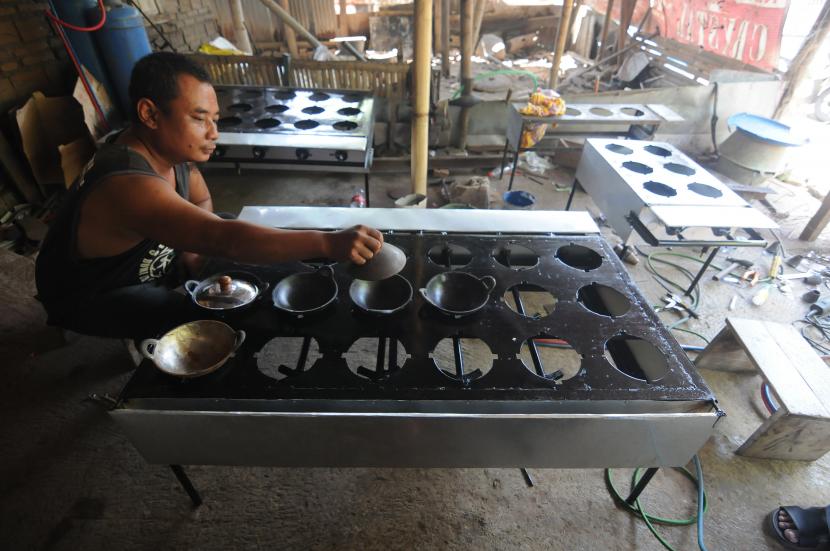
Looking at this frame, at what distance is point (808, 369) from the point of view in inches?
93.2

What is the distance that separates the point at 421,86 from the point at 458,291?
6.32 ft

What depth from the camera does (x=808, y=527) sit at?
197 cm

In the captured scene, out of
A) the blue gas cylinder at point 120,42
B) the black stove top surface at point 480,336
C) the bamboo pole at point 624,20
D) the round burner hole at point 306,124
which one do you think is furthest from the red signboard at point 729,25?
the blue gas cylinder at point 120,42

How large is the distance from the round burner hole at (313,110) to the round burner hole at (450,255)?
7.33 feet

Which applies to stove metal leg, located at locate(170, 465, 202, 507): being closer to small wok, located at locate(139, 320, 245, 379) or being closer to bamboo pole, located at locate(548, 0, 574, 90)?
small wok, located at locate(139, 320, 245, 379)

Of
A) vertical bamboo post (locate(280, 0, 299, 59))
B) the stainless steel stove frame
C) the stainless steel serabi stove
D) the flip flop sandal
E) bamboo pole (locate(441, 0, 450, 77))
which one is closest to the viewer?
the stainless steel stove frame

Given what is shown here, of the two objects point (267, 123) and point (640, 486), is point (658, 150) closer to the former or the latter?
point (640, 486)

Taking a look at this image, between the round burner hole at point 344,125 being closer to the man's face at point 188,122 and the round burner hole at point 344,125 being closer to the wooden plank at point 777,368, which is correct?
the man's face at point 188,122

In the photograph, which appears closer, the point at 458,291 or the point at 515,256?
the point at 458,291

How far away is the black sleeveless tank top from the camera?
1576mm

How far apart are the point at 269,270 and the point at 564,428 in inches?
56.9

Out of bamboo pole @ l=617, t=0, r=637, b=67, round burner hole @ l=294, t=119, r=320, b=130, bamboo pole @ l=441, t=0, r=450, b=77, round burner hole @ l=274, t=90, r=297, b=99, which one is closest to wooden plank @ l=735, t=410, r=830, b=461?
round burner hole @ l=294, t=119, r=320, b=130

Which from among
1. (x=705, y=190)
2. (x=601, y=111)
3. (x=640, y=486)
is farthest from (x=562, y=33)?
(x=640, y=486)

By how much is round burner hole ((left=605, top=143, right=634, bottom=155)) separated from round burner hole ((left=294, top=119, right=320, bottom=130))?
8.67 ft
